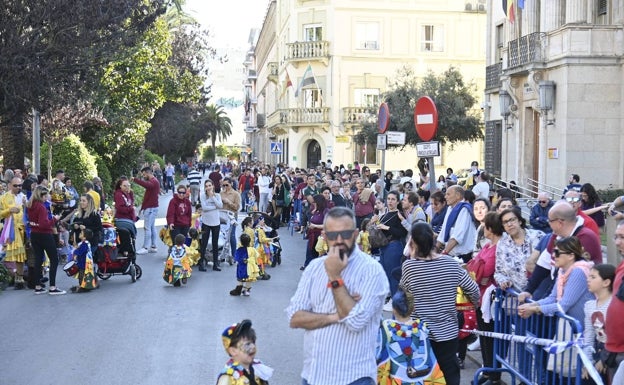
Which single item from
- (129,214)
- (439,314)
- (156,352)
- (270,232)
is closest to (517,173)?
(270,232)

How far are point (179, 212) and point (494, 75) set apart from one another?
2005 cm

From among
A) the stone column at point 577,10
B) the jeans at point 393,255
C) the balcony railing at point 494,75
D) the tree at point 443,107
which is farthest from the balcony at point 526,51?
the jeans at point 393,255

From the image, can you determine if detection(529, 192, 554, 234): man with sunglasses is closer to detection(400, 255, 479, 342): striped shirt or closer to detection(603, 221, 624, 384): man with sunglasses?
detection(400, 255, 479, 342): striped shirt

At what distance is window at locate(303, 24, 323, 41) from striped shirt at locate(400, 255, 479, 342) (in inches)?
1872

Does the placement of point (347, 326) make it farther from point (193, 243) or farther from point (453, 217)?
point (193, 243)

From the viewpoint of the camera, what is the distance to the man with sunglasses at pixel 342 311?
5020mm

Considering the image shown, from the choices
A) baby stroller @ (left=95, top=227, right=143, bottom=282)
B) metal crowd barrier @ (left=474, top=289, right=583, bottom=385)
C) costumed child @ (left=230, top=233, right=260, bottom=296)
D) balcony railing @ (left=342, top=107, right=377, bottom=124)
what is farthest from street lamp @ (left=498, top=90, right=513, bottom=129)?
metal crowd barrier @ (left=474, top=289, right=583, bottom=385)

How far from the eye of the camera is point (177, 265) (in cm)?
1496

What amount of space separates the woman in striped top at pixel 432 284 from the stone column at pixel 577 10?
68.1 ft

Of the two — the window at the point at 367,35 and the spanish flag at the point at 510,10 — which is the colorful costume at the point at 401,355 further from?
the window at the point at 367,35

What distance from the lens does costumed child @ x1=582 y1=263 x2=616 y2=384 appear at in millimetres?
6281

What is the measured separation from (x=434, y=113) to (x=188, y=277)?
5796mm

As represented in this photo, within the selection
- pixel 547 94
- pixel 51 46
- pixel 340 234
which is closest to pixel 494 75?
pixel 547 94

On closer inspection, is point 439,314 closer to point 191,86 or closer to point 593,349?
point 593,349
